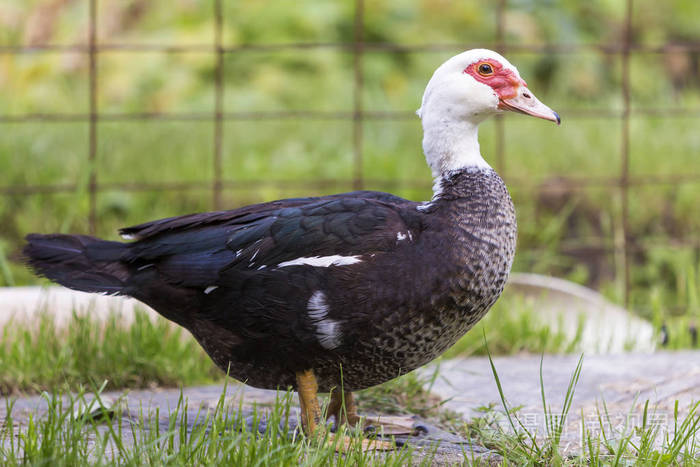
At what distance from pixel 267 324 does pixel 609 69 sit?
619 centimetres

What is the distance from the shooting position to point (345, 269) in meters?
2.57

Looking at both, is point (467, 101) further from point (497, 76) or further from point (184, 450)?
point (184, 450)

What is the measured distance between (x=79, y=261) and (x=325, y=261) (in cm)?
82

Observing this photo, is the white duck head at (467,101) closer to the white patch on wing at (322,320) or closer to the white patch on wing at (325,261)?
the white patch on wing at (325,261)

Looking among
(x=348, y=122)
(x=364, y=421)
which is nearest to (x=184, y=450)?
(x=364, y=421)

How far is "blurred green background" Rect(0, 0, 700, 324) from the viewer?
5.52 metres

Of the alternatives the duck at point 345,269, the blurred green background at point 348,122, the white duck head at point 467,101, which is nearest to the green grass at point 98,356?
the duck at point 345,269

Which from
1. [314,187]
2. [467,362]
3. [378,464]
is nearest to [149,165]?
[314,187]

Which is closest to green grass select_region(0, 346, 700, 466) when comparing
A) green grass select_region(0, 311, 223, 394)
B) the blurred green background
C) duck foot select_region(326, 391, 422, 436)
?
duck foot select_region(326, 391, 422, 436)

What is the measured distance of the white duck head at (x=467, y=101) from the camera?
2.79 m

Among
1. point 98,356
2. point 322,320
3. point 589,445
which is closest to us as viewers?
point 589,445

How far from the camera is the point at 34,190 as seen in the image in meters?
4.71

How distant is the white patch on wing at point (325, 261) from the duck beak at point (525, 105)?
0.67m

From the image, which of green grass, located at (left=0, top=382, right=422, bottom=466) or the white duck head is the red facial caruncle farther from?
green grass, located at (left=0, top=382, right=422, bottom=466)
